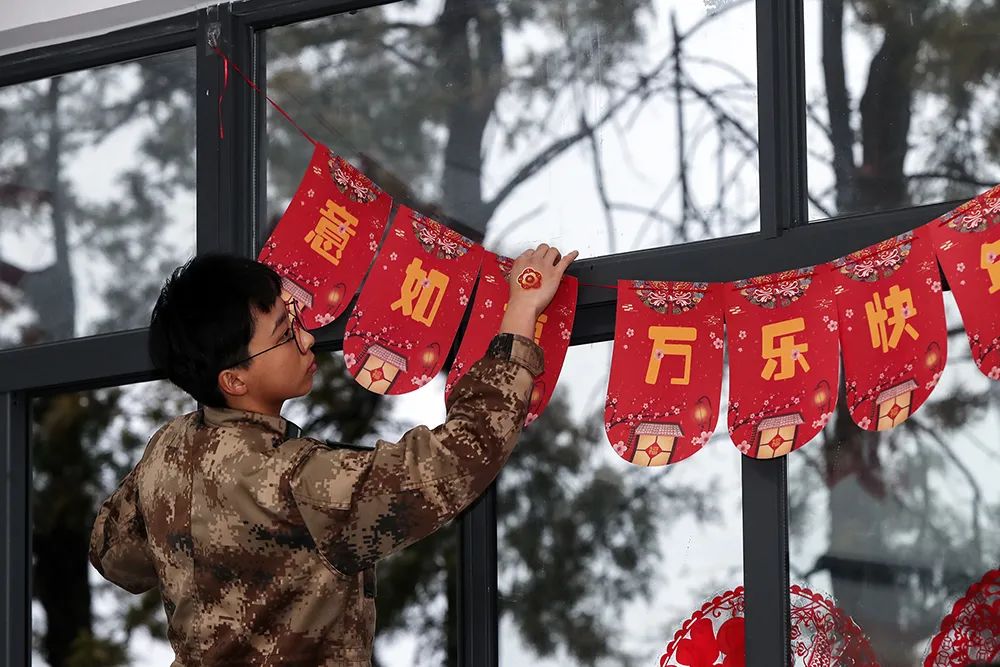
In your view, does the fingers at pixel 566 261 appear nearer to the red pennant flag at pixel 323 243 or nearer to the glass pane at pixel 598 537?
the glass pane at pixel 598 537

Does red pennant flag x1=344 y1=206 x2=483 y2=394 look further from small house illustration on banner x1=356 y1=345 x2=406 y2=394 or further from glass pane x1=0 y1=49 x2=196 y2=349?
glass pane x1=0 y1=49 x2=196 y2=349

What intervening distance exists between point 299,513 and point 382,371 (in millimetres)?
415

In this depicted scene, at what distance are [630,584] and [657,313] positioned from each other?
0.38m

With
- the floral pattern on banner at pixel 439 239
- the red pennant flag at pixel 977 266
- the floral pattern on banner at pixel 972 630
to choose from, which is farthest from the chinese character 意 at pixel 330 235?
the floral pattern on banner at pixel 972 630

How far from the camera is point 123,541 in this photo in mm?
2100

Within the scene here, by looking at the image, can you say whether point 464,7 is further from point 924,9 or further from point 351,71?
point 924,9

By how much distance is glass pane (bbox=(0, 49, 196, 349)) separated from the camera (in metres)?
2.57

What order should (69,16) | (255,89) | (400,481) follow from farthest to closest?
(69,16), (255,89), (400,481)

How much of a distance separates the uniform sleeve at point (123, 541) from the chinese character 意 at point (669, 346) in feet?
2.33

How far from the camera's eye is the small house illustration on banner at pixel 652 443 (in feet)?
6.63

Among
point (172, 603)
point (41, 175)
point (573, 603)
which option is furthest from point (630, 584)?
point (41, 175)

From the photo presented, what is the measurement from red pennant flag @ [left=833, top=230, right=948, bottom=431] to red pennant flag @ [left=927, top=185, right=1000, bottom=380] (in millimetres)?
22

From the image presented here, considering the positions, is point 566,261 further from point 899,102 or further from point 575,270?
point 899,102

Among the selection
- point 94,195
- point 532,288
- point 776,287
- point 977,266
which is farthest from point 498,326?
point 94,195
